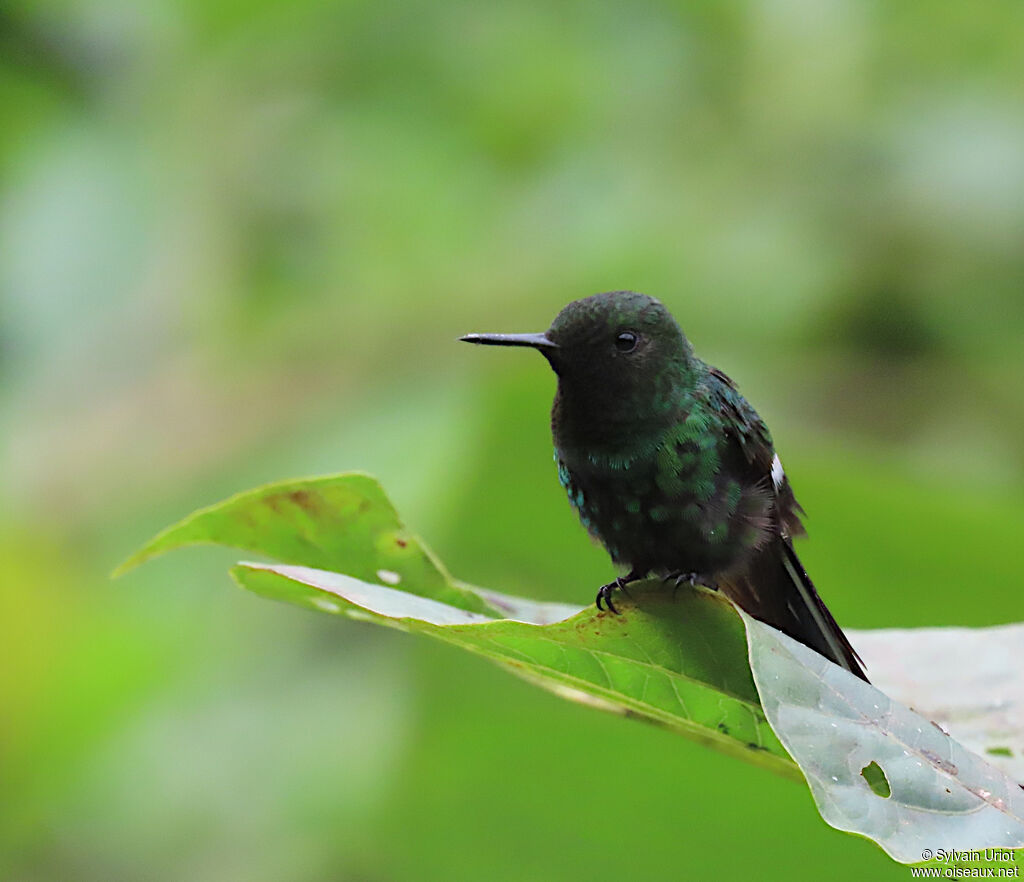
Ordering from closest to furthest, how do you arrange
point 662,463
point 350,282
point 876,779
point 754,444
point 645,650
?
point 876,779
point 645,650
point 662,463
point 754,444
point 350,282

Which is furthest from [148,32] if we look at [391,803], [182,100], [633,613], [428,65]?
[633,613]

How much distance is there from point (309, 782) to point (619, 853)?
179 cm

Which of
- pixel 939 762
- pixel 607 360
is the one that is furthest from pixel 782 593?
pixel 939 762

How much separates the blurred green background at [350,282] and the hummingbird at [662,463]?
1345mm

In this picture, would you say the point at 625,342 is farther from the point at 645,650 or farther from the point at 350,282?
the point at 350,282

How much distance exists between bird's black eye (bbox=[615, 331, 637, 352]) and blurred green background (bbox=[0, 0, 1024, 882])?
4.55 feet

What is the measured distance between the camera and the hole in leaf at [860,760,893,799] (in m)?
1.39

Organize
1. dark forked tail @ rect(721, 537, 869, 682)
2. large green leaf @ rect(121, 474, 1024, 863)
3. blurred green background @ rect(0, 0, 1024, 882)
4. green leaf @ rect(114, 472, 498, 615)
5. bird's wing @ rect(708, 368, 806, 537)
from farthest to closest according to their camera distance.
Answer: blurred green background @ rect(0, 0, 1024, 882) → bird's wing @ rect(708, 368, 806, 537) → dark forked tail @ rect(721, 537, 869, 682) → green leaf @ rect(114, 472, 498, 615) → large green leaf @ rect(121, 474, 1024, 863)

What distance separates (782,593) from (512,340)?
69 centimetres

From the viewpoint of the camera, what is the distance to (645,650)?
62.9 inches

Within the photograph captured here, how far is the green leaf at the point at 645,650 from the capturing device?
153 cm

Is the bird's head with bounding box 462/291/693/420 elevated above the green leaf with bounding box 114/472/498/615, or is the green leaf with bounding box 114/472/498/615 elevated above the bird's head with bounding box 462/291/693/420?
the bird's head with bounding box 462/291/693/420

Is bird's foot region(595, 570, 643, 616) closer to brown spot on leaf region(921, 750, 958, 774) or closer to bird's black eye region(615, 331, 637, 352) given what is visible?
bird's black eye region(615, 331, 637, 352)

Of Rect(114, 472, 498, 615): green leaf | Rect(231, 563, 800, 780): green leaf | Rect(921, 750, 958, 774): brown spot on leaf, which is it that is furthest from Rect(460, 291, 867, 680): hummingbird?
Rect(921, 750, 958, 774): brown spot on leaf
